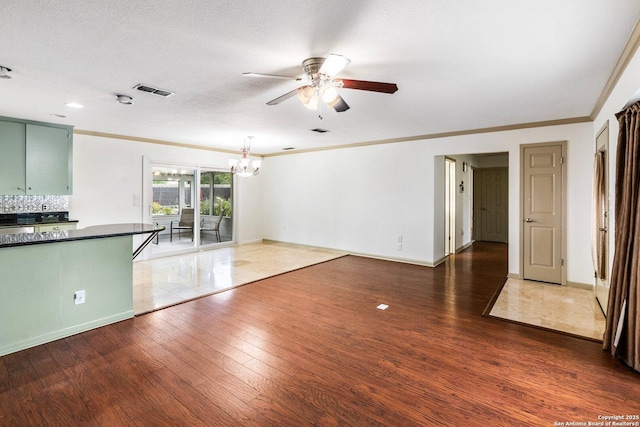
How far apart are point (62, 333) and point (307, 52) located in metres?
3.38

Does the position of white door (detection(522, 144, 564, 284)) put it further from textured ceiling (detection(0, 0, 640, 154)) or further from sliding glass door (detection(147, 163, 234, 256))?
sliding glass door (detection(147, 163, 234, 256))

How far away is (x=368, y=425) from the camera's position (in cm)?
178

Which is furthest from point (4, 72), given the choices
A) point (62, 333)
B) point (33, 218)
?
point (33, 218)

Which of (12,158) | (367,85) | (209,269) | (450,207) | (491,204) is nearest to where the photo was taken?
(367,85)

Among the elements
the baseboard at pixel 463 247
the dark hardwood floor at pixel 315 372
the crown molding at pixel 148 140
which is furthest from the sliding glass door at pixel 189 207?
the baseboard at pixel 463 247

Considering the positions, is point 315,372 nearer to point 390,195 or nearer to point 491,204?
point 390,195

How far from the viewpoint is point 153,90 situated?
330 cm

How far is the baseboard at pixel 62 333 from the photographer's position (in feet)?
8.52

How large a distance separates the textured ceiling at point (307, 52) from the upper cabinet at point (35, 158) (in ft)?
1.60

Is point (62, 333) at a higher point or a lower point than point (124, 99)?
lower

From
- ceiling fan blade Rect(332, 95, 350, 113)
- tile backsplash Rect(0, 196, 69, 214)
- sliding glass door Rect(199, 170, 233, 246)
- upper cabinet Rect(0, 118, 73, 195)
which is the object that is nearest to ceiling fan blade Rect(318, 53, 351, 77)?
ceiling fan blade Rect(332, 95, 350, 113)

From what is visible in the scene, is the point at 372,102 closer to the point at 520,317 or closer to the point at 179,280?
the point at 520,317

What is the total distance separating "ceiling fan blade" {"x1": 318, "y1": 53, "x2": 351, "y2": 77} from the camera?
2.10 metres

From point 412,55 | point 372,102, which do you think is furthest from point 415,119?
point 412,55
